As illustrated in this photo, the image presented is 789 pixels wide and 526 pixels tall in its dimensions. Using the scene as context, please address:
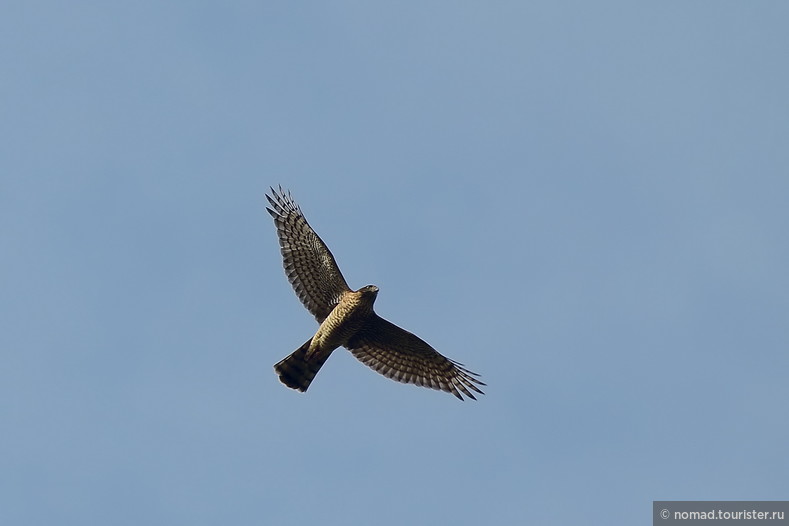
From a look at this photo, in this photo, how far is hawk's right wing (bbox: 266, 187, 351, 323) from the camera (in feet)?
75.0

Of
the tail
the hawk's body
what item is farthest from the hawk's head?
the tail

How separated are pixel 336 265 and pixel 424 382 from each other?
108 inches

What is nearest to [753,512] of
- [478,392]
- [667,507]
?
[667,507]

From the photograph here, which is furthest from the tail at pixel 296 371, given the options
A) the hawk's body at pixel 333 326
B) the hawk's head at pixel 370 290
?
the hawk's head at pixel 370 290

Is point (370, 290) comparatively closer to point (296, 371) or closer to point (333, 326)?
point (333, 326)

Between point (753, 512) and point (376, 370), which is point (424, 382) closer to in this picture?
point (376, 370)

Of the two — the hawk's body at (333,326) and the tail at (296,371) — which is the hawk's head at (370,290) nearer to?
the hawk's body at (333,326)

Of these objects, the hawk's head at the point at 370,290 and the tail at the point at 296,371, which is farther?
the tail at the point at 296,371

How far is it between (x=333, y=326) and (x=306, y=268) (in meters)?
1.21

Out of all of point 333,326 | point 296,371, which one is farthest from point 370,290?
point 296,371

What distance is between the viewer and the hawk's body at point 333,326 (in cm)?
2258

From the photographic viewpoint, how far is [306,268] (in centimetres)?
2302

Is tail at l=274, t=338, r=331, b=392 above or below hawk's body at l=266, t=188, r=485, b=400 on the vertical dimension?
below

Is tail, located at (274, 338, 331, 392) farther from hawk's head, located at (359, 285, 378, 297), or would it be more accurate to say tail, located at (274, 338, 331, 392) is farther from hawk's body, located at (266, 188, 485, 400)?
hawk's head, located at (359, 285, 378, 297)
